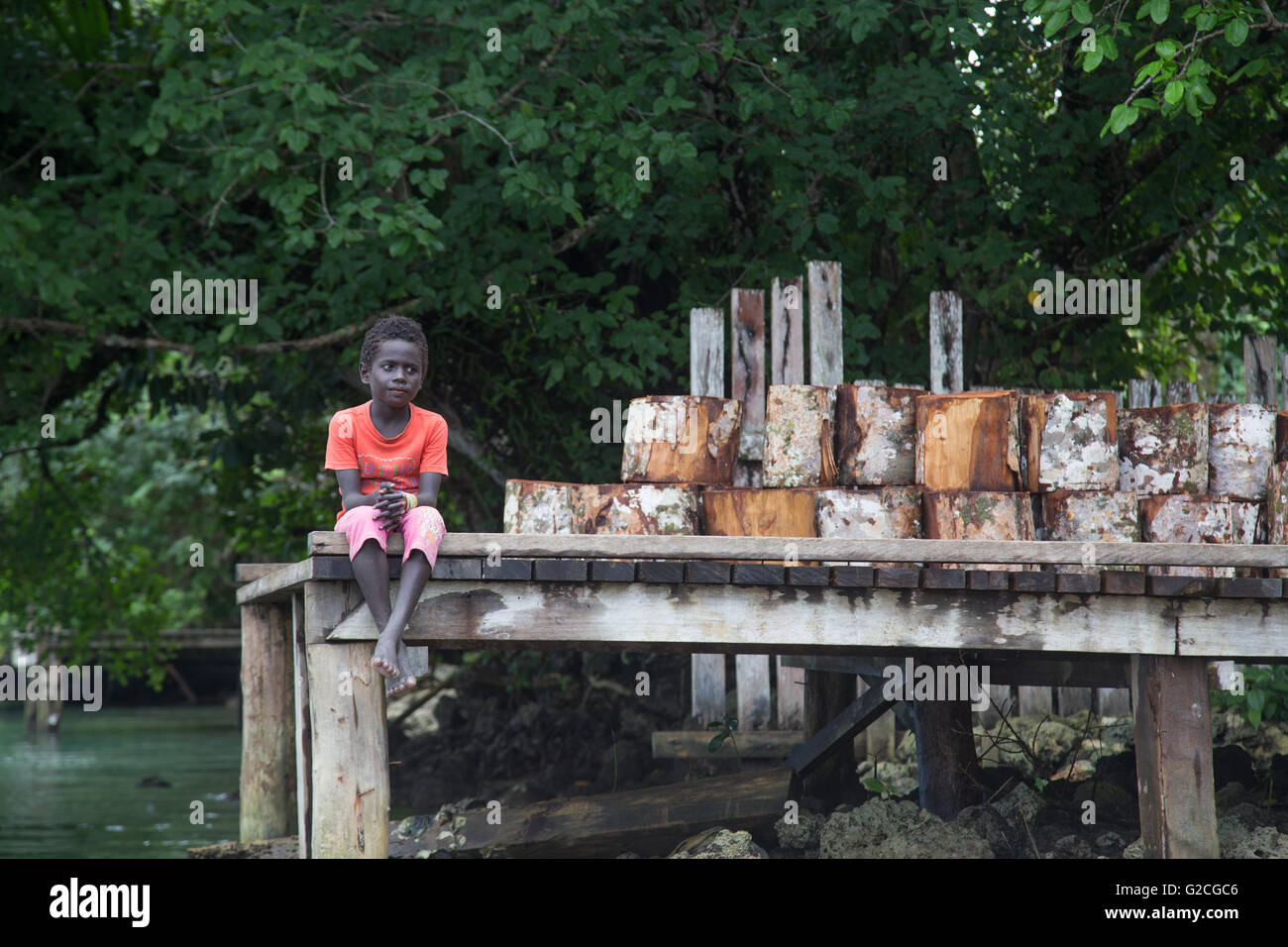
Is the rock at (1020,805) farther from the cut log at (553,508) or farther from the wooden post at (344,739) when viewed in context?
the wooden post at (344,739)

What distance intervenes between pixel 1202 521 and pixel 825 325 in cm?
299

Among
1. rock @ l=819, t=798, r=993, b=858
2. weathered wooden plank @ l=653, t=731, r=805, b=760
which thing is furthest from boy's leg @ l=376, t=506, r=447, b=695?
weathered wooden plank @ l=653, t=731, r=805, b=760

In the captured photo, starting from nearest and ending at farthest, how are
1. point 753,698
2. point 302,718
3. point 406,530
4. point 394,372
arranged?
point 406,530, point 394,372, point 302,718, point 753,698

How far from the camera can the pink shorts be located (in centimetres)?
484

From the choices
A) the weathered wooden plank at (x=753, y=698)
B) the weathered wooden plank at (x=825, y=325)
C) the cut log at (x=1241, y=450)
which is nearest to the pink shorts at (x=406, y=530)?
the cut log at (x=1241, y=450)

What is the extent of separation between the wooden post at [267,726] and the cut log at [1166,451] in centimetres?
461

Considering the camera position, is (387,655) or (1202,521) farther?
(1202,521)

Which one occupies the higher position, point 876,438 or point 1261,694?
point 876,438

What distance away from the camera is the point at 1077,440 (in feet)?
18.2

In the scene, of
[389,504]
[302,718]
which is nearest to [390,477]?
[389,504]

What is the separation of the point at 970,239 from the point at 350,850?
692 centimetres

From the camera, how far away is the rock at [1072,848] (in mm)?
6605

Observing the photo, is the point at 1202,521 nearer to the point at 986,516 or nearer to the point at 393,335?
the point at 986,516
